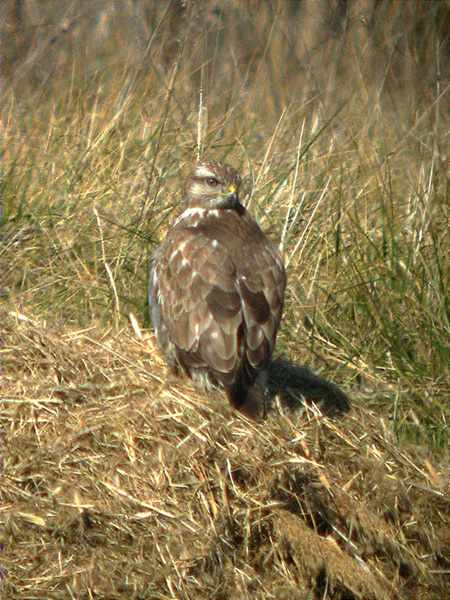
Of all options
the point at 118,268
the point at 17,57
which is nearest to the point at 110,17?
the point at 17,57

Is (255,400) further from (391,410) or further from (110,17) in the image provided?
(110,17)

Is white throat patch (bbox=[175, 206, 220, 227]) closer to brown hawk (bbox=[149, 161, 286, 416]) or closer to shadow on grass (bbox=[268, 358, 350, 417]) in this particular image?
brown hawk (bbox=[149, 161, 286, 416])

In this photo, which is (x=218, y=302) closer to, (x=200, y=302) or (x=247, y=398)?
(x=200, y=302)

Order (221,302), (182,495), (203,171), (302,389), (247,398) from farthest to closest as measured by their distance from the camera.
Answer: (203,171), (302,389), (221,302), (247,398), (182,495)

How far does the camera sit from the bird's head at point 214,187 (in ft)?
20.0

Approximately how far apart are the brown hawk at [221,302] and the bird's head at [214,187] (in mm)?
76

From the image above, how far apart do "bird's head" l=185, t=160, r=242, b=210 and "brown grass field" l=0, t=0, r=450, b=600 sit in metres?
0.46

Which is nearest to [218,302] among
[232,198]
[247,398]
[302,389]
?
[247,398]

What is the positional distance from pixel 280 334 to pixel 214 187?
0.86 m

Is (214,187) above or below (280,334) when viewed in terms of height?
above

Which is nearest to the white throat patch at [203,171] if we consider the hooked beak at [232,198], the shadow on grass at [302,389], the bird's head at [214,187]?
the bird's head at [214,187]

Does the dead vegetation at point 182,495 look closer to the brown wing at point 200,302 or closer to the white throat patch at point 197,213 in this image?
the brown wing at point 200,302

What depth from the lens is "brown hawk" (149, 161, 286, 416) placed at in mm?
5285

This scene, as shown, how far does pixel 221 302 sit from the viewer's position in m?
5.39
